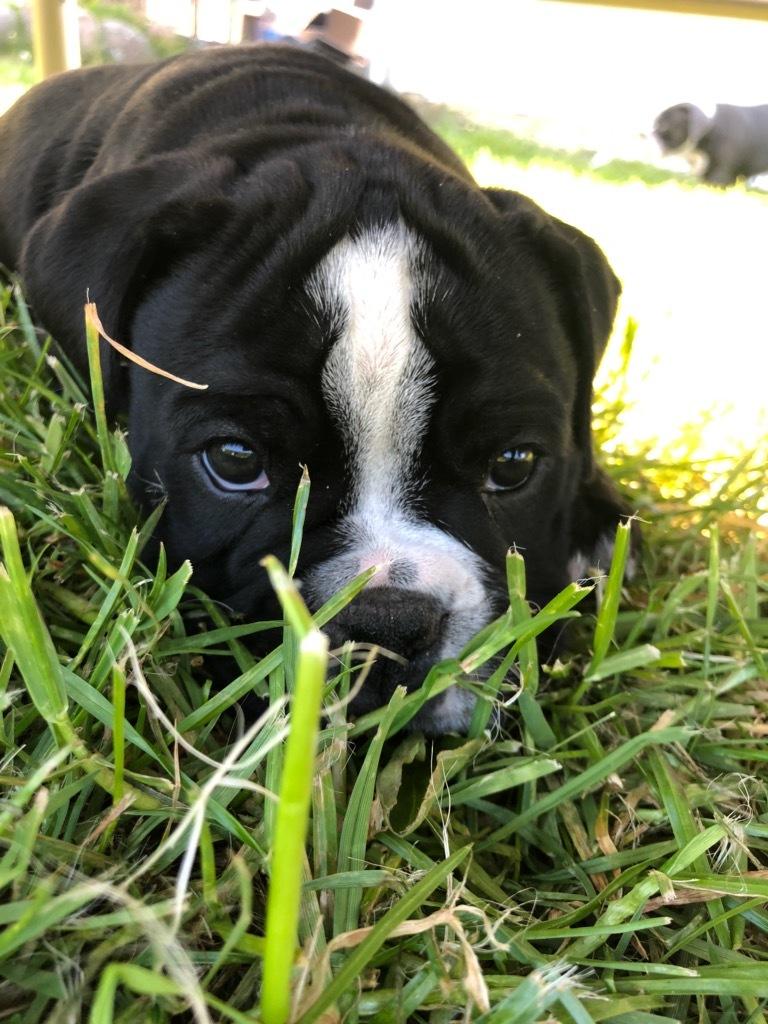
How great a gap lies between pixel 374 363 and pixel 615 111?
Answer: 25.2 ft

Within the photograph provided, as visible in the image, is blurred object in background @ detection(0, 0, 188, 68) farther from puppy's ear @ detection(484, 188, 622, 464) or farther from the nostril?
the nostril

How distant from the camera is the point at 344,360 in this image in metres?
1.50

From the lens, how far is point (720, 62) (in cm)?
713

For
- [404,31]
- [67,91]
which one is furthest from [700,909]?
[404,31]

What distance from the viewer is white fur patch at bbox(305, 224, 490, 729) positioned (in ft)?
4.91

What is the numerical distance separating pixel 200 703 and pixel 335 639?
230 mm

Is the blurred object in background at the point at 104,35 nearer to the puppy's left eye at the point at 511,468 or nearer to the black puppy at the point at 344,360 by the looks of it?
the black puppy at the point at 344,360

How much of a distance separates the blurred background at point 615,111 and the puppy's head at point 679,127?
110mm

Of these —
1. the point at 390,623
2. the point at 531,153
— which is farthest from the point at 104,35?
the point at 390,623

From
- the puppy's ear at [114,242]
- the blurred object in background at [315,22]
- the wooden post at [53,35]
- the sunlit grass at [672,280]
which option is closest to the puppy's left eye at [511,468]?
the puppy's ear at [114,242]

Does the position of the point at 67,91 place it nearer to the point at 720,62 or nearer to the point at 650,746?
the point at 650,746

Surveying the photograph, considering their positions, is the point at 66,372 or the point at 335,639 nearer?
the point at 335,639

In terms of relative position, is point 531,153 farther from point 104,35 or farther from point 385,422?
point 385,422

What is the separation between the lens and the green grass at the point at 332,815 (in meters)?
0.84
